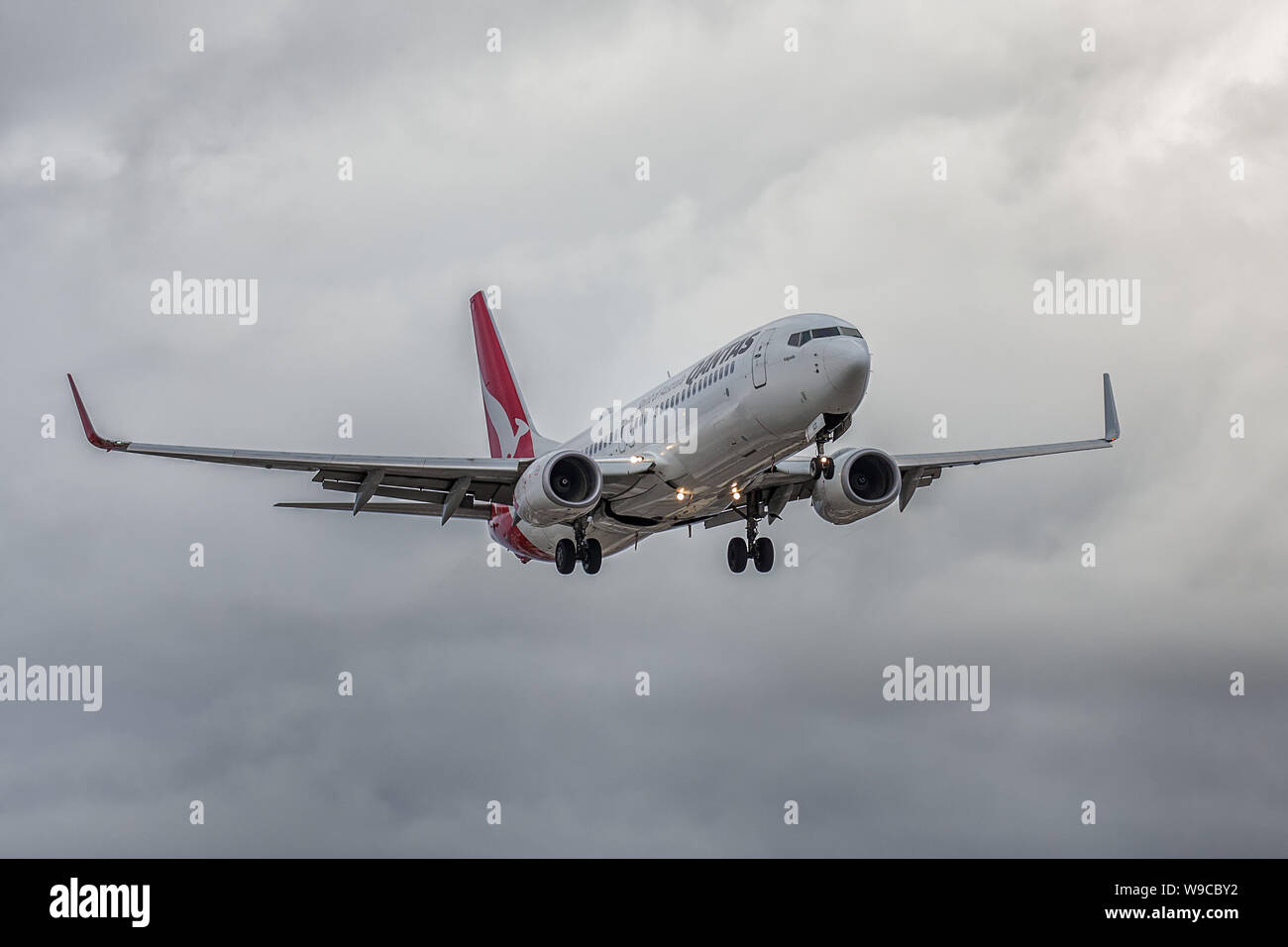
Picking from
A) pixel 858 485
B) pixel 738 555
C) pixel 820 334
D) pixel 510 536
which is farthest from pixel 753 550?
pixel 820 334

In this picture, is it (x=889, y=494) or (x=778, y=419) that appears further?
(x=889, y=494)

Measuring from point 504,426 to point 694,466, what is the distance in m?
20.7

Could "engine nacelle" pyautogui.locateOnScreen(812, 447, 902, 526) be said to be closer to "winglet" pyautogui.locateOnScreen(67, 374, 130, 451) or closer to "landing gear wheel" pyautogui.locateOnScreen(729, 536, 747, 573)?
"landing gear wheel" pyautogui.locateOnScreen(729, 536, 747, 573)

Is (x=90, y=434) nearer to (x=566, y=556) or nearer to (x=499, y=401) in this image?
(x=566, y=556)

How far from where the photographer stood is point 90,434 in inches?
1617

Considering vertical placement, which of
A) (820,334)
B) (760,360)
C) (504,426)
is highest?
(504,426)

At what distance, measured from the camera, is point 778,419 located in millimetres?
39781

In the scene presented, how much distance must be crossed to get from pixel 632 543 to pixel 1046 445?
46.2 ft

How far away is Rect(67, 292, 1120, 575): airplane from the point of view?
39750mm

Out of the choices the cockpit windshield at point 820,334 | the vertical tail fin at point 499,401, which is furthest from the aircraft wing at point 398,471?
the vertical tail fin at point 499,401
